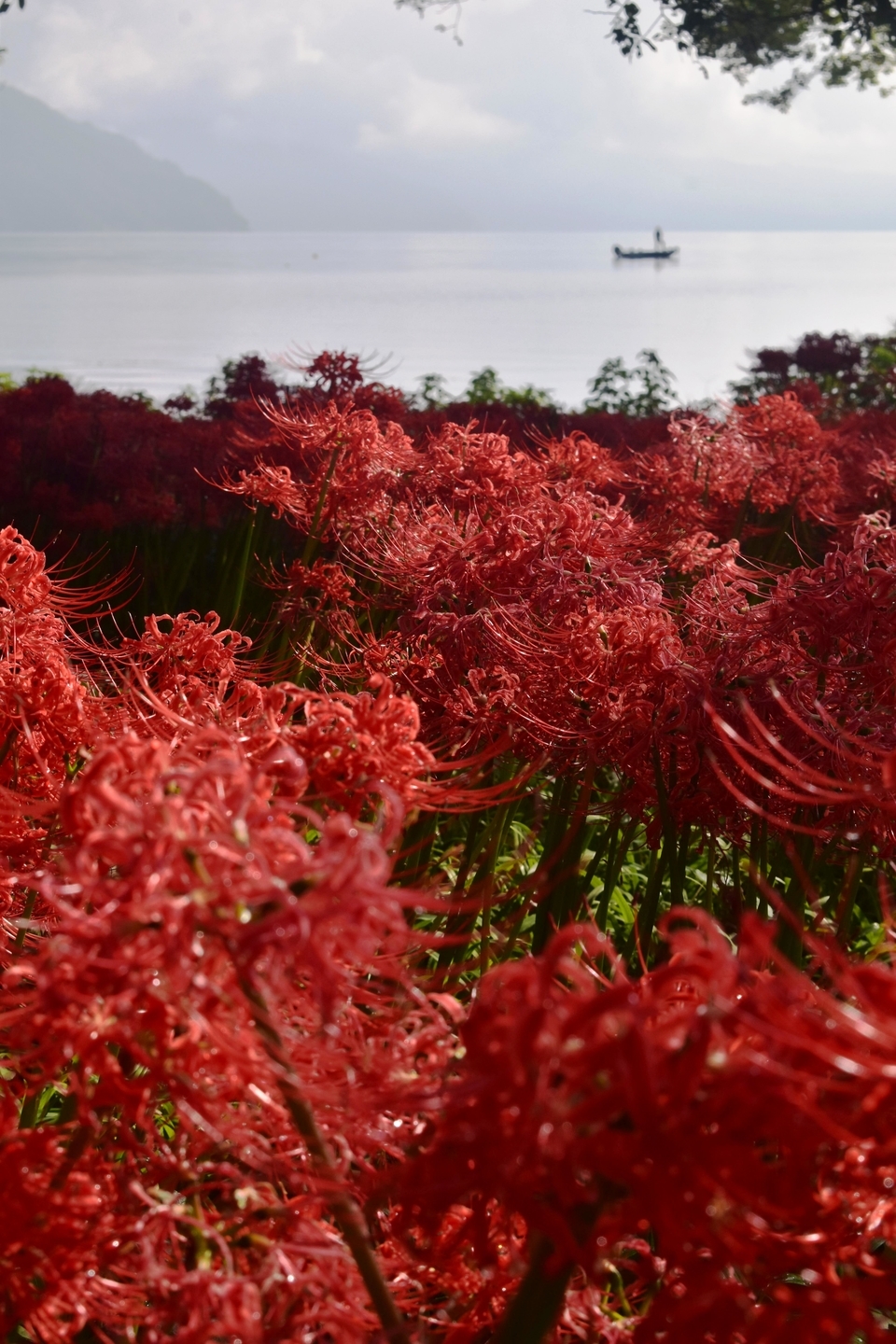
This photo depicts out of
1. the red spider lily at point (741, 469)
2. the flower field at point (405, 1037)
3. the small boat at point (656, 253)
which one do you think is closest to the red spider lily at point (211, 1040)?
the flower field at point (405, 1037)

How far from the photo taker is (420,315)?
48.7m

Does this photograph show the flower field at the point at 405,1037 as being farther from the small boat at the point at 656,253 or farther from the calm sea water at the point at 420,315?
the small boat at the point at 656,253

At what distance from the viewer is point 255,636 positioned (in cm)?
482

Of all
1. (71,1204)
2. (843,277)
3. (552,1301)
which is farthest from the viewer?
(843,277)

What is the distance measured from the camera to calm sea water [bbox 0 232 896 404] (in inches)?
1133

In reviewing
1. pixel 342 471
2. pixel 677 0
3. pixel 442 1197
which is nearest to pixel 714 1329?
pixel 442 1197

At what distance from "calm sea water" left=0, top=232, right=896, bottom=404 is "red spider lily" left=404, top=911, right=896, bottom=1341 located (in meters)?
4.34

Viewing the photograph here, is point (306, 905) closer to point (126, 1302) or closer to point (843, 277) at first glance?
point (126, 1302)

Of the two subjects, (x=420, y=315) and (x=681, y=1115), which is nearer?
(x=681, y=1115)

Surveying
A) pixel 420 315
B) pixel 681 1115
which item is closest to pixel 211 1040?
pixel 681 1115

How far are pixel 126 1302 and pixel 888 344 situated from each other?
47.8 feet

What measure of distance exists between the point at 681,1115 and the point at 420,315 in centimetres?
5028

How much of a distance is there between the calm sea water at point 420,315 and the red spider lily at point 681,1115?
14.3 ft

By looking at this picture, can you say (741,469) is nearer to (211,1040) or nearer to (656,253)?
(211,1040)
